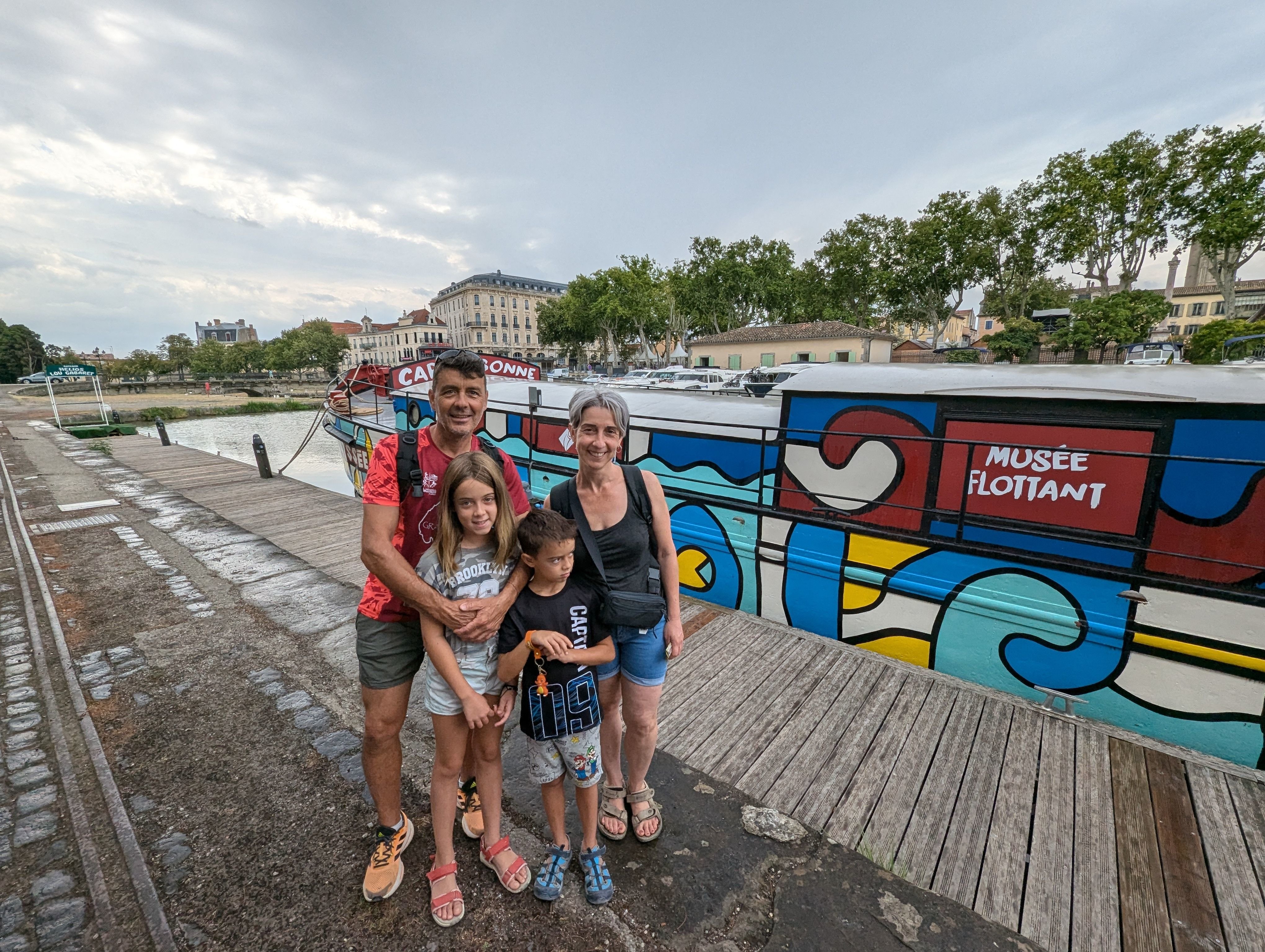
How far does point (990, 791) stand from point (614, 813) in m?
1.93

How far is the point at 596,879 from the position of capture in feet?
6.77

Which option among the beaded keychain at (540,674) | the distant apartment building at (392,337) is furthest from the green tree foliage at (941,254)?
the distant apartment building at (392,337)

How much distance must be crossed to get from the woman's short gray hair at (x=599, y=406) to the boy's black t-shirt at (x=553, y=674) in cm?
70

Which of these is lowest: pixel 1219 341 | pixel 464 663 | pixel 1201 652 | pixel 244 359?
pixel 1201 652

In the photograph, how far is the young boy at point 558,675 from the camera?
6.26ft

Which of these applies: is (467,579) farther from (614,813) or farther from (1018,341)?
(1018,341)

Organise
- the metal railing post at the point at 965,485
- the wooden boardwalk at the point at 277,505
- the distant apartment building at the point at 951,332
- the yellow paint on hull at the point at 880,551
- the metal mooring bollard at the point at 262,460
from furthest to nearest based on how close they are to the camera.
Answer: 1. the distant apartment building at the point at 951,332
2. the metal mooring bollard at the point at 262,460
3. the wooden boardwalk at the point at 277,505
4. the yellow paint on hull at the point at 880,551
5. the metal railing post at the point at 965,485

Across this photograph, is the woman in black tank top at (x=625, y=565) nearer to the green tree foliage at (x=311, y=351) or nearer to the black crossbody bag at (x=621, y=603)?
the black crossbody bag at (x=621, y=603)

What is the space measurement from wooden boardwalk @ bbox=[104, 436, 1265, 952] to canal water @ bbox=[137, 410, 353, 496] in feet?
32.2

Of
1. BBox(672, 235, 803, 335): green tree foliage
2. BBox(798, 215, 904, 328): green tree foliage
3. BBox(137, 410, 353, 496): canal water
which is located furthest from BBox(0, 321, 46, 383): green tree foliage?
BBox(798, 215, 904, 328): green tree foliage

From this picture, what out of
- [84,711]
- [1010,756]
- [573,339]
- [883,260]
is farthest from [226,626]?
[573,339]

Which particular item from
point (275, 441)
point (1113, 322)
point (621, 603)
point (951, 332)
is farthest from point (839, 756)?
point (951, 332)

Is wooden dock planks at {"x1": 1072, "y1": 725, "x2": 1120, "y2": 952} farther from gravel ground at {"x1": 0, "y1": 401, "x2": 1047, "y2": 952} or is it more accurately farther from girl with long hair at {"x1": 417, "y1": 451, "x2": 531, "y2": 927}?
girl with long hair at {"x1": 417, "y1": 451, "x2": 531, "y2": 927}

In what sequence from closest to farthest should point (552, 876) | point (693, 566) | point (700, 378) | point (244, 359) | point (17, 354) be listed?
point (552, 876), point (693, 566), point (700, 378), point (17, 354), point (244, 359)
